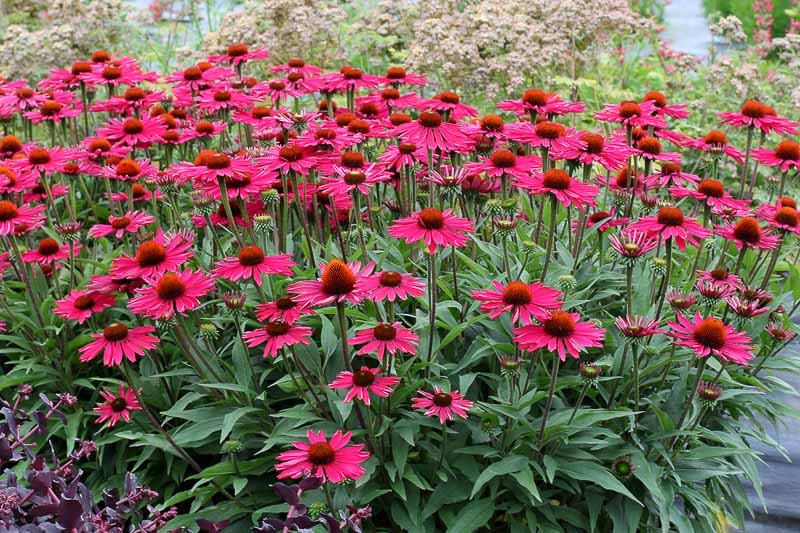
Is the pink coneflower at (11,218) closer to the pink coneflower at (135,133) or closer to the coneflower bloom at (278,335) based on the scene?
the pink coneflower at (135,133)

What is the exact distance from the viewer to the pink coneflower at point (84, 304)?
2443 millimetres

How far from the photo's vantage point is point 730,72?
17.4 ft

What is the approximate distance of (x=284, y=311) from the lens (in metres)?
2.18

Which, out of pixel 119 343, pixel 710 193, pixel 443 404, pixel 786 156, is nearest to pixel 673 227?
pixel 710 193

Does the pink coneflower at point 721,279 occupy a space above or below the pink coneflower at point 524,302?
below

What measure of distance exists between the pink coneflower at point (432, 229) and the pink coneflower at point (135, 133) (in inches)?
56.0

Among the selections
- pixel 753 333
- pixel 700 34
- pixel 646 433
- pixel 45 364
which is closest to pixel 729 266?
pixel 753 333

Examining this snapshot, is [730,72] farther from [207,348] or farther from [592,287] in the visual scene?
[207,348]

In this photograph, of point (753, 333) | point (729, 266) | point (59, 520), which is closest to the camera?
point (59, 520)

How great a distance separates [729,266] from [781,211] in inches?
36.4

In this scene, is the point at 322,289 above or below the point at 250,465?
above

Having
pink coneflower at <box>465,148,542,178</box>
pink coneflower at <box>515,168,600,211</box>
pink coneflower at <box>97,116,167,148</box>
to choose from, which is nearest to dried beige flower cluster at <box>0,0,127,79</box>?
pink coneflower at <box>97,116,167,148</box>

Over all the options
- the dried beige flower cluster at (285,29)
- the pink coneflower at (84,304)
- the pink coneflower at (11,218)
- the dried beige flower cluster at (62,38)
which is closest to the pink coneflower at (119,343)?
the pink coneflower at (84,304)

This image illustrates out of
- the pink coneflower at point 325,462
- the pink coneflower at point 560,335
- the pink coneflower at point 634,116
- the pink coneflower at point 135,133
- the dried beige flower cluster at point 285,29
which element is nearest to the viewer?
the pink coneflower at point 325,462
